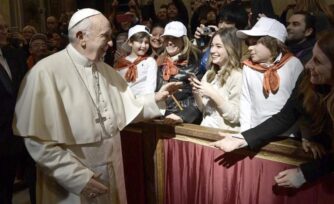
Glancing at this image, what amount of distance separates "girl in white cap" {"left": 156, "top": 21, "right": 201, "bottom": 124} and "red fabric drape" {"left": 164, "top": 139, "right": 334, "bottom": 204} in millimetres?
596

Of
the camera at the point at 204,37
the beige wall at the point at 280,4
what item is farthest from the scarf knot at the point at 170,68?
the beige wall at the point at 280,4

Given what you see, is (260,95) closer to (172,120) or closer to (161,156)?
(172,120)

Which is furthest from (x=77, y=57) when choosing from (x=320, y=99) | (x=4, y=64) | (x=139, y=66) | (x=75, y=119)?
(x=139, y=66)

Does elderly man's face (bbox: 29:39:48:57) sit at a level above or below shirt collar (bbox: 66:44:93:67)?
below

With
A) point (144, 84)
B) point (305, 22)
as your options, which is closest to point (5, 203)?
point (144, 84)

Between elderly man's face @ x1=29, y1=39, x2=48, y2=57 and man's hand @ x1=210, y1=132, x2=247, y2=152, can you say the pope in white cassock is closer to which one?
man's hand @ x1=210, y1=132, x2=247, y2=152

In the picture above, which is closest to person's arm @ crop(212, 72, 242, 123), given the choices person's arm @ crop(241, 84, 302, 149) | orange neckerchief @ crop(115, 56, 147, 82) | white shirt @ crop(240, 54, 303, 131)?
white shirt @ crop(240, 54, 303, 131)

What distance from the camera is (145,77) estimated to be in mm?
4348

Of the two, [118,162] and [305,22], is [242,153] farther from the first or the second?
[305,22]

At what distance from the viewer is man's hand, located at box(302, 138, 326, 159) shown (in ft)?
7.74

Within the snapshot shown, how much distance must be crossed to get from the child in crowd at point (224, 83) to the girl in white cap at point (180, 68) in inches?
9.1

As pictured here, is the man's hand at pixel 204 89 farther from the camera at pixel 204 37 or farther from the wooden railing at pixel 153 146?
the camera at pixel 204 37

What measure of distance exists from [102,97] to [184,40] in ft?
5.44

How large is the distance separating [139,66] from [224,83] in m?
1.28
